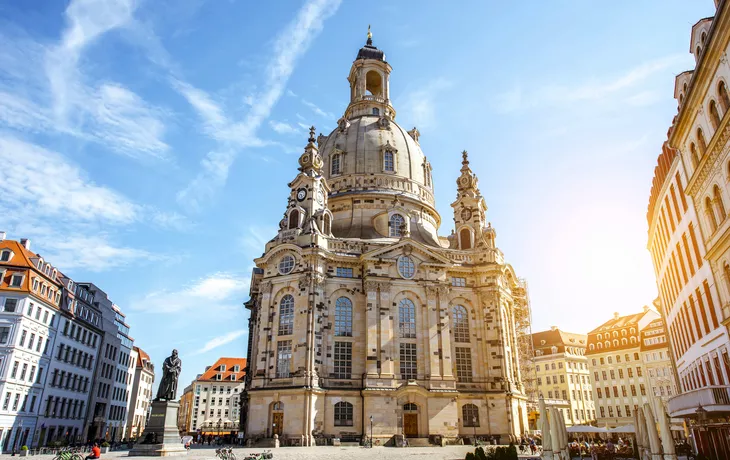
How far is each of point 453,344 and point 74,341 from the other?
40017 mm

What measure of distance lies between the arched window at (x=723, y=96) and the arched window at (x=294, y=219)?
1585 inches

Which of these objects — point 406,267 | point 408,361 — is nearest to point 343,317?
point 408,361

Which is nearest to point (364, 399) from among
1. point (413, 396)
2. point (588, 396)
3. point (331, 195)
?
point (413, 396)

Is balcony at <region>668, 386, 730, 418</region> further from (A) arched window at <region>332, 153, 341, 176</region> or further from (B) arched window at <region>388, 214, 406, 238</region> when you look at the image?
(A) arched window at <region>332, 153, 341, 176</region>

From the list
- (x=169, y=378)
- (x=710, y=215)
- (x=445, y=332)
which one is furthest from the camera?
(x=445, y=332)

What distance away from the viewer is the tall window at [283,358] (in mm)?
49125

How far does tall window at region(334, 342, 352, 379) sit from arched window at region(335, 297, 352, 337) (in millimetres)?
1075

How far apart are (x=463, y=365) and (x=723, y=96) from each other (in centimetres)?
3732

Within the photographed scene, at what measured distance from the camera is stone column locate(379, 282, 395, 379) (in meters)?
49.7

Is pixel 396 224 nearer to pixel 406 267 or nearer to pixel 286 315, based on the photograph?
pixel 406 267

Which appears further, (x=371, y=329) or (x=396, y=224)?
(x=396, y=224)

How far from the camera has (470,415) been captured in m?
50.8

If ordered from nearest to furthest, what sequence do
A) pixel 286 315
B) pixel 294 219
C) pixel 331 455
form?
1. pixel 331 455
2. pixel 286 315
3. pixel 294 219

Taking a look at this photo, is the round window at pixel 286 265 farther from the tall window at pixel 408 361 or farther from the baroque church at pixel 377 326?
the tall window at pixel 408 361
